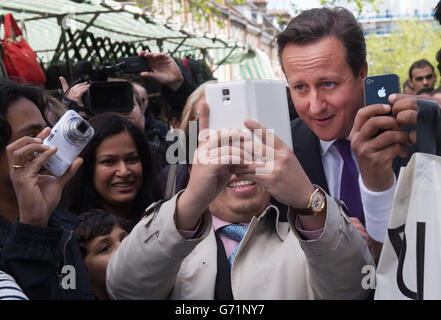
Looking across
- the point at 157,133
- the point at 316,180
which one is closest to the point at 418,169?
the point at 316,180

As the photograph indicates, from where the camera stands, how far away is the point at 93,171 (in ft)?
8.74

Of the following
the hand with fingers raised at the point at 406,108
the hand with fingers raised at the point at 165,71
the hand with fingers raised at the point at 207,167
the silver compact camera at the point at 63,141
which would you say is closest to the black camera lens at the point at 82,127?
the silver compact camera at the point at 63,141

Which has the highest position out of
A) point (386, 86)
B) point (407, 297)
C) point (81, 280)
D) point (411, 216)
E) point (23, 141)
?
point (386, 86)

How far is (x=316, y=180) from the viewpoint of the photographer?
80.4 inches

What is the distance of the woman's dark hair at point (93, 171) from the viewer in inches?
102

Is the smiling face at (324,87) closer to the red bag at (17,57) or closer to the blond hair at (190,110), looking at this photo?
the blond hair at (190,110)

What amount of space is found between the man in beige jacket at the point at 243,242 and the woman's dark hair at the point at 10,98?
1.87ft

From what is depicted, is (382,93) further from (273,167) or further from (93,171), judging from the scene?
(93,171)

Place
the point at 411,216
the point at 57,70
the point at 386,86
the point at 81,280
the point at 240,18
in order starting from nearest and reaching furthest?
1. the point at 411,216
2. the point at 386,86
3. the point at 81,280
4. the point at 57,70
5. the point at 240,18

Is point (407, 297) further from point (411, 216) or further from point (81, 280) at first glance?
point (81, 280)

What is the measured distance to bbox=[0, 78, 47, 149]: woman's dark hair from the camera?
1829 millimetres

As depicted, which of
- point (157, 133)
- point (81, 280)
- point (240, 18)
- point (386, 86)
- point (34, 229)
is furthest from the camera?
point (240, 18)

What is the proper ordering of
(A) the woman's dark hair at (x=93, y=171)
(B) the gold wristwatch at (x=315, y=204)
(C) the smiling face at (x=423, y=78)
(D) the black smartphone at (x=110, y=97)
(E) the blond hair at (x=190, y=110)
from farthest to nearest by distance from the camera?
(C) the smiling face at (x=423, y=78) < (D) the black smartphone at (x=110, y=97) < (A) the woman's dark hair at (x=93, y=171) < (E) the blond hair at (x=190, y=110) < (B) the gold wristwatch at (x=315, y=204)

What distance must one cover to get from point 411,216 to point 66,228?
3.48 feet
